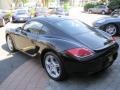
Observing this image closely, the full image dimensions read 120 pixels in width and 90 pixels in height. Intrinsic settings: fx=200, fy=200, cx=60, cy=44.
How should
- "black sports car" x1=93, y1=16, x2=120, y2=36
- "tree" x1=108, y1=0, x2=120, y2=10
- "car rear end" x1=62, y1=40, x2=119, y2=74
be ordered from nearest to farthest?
"car rear end" x1=62, y1=40, x2=119, y2=74, "black sports car" x1=93, y1=16, x2=120, y2=36, "tree" x1=108, y1=0, x2=120, y2=10

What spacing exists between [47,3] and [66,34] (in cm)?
4167

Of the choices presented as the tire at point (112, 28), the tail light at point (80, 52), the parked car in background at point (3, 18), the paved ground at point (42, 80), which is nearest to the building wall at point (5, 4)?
the parked car in background at point (3, 18)

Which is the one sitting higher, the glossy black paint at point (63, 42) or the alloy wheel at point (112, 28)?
the glossy black paint at point (63, 42)

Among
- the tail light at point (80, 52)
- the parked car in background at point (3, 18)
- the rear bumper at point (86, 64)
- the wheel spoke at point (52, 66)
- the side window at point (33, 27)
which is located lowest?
the parked car in background at point (3, 18)

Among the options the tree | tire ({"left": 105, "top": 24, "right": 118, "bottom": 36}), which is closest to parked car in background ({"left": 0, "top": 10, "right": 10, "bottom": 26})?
tire ({"left": 105, "top": 24, "right": 118, "bottom": 36})

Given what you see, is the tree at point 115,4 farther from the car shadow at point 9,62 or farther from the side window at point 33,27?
the side window at point 33,27

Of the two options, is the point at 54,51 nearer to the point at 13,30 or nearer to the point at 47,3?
the point at 13,30

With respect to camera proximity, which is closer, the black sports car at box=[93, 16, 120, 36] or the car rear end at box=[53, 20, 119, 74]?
the car rear end at box=[53, 20, 119, 74]

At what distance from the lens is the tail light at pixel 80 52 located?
3.90m

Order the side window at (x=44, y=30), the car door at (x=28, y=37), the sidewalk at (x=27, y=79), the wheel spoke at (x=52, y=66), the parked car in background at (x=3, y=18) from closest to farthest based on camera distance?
the sidewalk at (x=27, y=79) → the wheel spoke at (x=52, y=66) → the side window at (x=44, y=30) → the car door at (x=28, y=37) → the parked car in background at (x=3, y=18)

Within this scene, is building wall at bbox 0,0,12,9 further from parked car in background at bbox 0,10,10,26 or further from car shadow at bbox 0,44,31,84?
car shadow at bbox 0,44,31,84

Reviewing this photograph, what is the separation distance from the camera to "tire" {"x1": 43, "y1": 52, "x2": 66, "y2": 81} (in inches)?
167

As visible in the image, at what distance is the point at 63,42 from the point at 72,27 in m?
0.87

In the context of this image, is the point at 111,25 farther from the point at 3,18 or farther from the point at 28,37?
the point at 3,18
